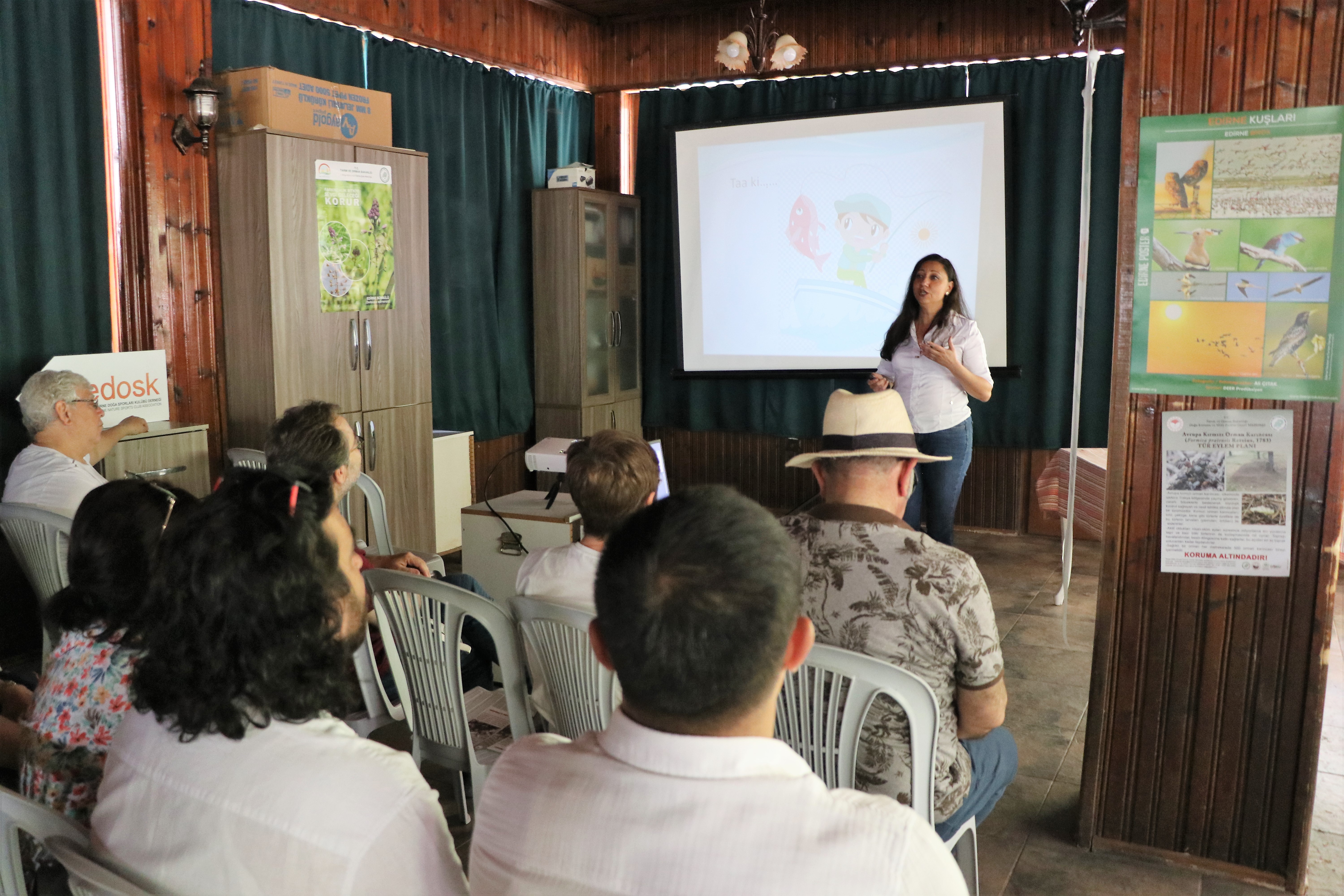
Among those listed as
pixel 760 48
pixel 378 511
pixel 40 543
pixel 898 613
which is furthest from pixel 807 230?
pixel 898 613

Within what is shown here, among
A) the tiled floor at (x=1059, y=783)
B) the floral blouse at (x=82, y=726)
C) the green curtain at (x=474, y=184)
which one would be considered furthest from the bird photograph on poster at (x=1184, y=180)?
the green curtain at (x=474, y=184)

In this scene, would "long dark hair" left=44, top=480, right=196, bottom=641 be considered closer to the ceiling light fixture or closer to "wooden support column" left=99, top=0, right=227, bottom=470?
"wooden support column" left=99, top=0, right=227, bottom=470

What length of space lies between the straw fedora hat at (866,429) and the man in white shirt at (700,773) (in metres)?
0.97

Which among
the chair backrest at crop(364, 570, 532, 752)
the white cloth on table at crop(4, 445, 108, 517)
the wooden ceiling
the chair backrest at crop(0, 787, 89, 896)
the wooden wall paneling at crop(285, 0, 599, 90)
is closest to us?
the chair backrest at crop(0, 787, 89, 896)

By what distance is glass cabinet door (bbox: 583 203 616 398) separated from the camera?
5945mm

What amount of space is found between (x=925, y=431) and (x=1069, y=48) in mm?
2477

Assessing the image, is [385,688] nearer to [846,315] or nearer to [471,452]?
[471,452]

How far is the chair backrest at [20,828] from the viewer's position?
122 centimetres

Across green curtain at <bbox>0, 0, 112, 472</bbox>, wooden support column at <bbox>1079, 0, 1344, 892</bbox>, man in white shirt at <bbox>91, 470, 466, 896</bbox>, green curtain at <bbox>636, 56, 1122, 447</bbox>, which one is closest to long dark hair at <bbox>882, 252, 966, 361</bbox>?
green curtain at <bbox>636, 56, 1122, 447</bbox>

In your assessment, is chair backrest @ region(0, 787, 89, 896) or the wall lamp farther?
the wall lamp

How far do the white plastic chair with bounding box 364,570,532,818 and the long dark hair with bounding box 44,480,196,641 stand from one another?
1.86 feet

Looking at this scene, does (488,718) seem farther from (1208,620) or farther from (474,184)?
(474,184)

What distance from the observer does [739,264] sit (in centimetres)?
607

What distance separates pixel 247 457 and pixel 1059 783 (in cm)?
289
